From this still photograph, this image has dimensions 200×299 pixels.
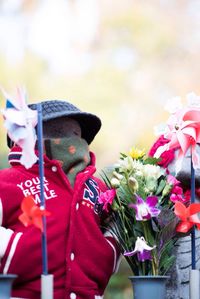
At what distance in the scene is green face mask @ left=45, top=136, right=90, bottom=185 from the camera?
2090 millimetres

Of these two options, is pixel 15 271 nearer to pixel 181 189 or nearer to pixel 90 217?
pixel 90 217

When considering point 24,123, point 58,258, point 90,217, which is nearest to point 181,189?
point 90,217

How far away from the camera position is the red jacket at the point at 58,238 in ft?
6.41

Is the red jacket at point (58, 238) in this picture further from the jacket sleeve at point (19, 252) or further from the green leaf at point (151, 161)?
the green leaf at point (151, 161)

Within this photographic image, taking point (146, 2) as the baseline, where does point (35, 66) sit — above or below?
below

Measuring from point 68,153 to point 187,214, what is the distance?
1.27 ft

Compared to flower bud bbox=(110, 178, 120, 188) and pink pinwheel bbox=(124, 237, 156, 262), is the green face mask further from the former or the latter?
pink pinwheel bbox=(124, 237, 156, 262)

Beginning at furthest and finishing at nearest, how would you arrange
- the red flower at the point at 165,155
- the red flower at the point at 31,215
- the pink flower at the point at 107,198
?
the red flower at the point at 165,155, the pink flower at the point at 107,198, the red flower at the point at 31,215

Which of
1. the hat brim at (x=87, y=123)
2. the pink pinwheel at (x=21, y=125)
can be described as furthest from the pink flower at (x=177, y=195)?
the pink pinwheel at (x=21, y=125)

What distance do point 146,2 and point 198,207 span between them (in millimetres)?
2321

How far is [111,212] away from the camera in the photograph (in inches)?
82.4

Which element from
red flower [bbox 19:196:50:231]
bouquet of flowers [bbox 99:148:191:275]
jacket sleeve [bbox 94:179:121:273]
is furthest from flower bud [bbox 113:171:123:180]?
red flower [bbox 19:196:50:231]

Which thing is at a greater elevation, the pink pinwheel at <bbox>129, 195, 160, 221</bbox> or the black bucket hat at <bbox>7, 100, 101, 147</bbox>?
the black bucket hat at <bbox>7, 100, 101, 147</bbox>

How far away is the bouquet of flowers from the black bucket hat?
18 centimetres
